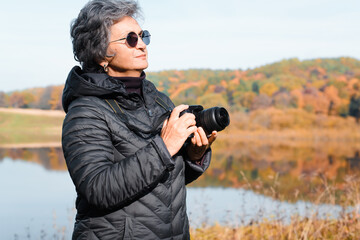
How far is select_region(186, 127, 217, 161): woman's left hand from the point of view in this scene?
1554 mm

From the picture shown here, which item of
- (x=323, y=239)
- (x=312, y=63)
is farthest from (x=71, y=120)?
(x=312, y=63)

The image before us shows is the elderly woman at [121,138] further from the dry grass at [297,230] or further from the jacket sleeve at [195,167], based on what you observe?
the dry grass at [297,230]

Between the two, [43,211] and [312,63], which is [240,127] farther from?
[312,63]

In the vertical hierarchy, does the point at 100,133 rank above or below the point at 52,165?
above

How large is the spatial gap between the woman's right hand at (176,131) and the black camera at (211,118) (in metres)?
0.11

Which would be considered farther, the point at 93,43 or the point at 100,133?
the point at 93,43

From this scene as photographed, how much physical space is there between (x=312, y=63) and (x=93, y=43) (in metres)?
59.1

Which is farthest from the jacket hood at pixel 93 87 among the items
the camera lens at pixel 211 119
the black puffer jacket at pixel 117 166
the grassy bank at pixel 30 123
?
the grassy bank at pixel 30 123

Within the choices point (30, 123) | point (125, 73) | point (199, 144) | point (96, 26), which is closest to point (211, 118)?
point (199, 144)

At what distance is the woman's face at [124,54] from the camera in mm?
1588

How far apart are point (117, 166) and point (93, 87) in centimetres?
33

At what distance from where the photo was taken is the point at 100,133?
138cm

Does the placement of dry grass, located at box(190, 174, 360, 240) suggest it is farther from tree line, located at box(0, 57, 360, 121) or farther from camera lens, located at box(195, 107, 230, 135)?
tree line, located at box(0, 57, 360, 121)

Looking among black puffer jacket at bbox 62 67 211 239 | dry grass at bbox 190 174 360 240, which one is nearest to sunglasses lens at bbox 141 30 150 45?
black puffer jacket at bbox 62 67 211 239
